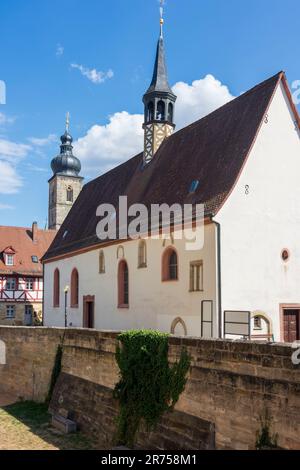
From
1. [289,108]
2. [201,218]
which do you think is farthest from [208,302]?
[289,108]

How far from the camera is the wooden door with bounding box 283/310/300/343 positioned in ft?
58.4

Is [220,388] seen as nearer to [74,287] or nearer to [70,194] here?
[74,287]

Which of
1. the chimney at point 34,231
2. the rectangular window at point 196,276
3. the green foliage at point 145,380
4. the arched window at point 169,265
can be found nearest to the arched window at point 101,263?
the arched window at point 169,265

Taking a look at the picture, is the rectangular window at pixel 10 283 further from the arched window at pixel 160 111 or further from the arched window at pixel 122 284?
the arched window at pixel 160 111

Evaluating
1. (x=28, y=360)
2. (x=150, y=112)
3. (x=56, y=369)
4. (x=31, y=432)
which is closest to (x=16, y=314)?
(x=28, y=360)

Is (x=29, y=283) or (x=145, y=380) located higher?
(x=29, y=283)

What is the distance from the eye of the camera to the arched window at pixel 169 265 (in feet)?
63.2

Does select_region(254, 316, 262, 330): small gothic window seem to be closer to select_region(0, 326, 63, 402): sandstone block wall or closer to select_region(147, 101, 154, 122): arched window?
select_region(0, 326, 63, 402): sandstone block wall

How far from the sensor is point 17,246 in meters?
44.7

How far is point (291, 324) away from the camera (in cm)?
1792

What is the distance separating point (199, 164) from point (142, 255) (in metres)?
4.26

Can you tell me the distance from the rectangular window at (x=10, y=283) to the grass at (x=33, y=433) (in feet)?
75.1

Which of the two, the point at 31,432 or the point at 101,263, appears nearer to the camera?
the point at 31,432
